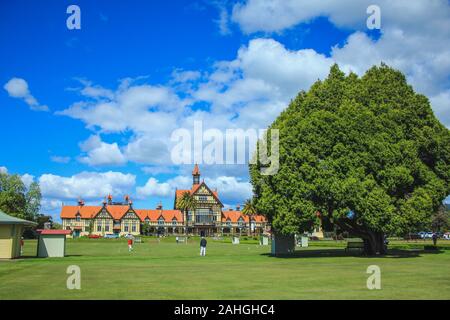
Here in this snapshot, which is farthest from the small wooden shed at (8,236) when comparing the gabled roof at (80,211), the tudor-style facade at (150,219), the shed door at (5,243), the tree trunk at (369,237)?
the gabled roof at (80,211)

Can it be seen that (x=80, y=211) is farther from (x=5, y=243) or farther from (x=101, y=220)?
(x=5, y=243)

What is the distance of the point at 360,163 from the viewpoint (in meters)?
37.7

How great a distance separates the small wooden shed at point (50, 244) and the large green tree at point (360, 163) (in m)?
17.3

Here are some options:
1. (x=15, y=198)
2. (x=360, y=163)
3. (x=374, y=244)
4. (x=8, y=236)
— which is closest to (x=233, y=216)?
(x=15, y=198)

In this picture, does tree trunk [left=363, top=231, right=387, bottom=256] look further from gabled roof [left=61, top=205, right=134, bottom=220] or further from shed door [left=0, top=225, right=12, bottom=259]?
gabled roof [left=61, top=205, right=134, bottom=220]

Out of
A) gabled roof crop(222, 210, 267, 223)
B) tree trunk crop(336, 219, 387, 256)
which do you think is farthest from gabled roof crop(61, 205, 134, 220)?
tree trunk crop(336, 219, 387, 256)

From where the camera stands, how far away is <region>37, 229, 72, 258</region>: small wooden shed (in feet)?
124

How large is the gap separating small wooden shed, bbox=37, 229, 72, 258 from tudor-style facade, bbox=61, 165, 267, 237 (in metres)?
97.9

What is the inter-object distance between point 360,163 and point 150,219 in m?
120


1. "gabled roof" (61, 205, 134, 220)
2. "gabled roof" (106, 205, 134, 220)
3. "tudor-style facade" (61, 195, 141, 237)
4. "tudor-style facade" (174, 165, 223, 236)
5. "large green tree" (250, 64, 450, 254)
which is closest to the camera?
"large green tree" (250, 64, 450, 254)

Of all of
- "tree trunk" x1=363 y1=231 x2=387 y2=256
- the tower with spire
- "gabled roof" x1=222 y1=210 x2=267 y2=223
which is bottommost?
"tree trunk" x1=363 y1=231 x2=387 y2=256
